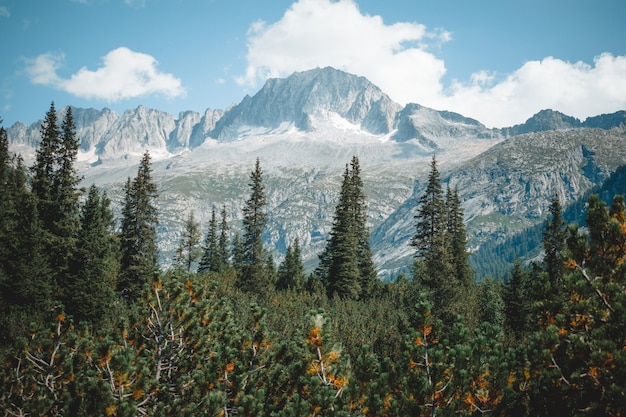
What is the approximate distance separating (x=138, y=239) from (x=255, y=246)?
10.9 m

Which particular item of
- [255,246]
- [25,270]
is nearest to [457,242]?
[255,246]

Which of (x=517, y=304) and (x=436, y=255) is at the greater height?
(x=436, y=255)

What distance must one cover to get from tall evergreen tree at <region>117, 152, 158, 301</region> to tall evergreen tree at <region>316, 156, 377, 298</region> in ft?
54.8

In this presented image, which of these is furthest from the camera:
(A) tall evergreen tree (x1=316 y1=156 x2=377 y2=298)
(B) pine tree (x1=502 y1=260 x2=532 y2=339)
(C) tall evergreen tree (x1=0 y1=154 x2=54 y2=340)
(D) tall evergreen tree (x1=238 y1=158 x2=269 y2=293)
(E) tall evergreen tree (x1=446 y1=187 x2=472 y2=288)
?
Answer: (A) tall evergreen tree (x1=316 y1=156 x2=377 y2=298)

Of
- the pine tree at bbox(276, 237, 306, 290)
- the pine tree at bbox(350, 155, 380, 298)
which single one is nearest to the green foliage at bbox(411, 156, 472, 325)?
the pine tree at bbox(350, 155, 380, 298)

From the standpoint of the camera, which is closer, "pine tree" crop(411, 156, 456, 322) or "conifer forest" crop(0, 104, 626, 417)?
"conifer forest" crop(0, 104, 626, 417)

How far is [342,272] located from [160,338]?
104 feet

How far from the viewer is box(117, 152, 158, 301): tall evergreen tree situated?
1289 inches

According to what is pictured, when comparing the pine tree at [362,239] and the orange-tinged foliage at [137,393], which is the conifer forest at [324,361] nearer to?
the orange-tinged foliage at [137,393]

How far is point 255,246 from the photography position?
4069 cm

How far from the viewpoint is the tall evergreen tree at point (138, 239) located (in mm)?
32750

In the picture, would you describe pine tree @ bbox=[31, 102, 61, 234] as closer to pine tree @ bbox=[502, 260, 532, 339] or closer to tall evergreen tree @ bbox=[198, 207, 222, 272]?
pine tree @ bbox=[502, 260, 532, 339]

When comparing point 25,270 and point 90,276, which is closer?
point 25,270

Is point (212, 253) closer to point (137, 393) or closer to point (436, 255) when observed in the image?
point (436, 255)
